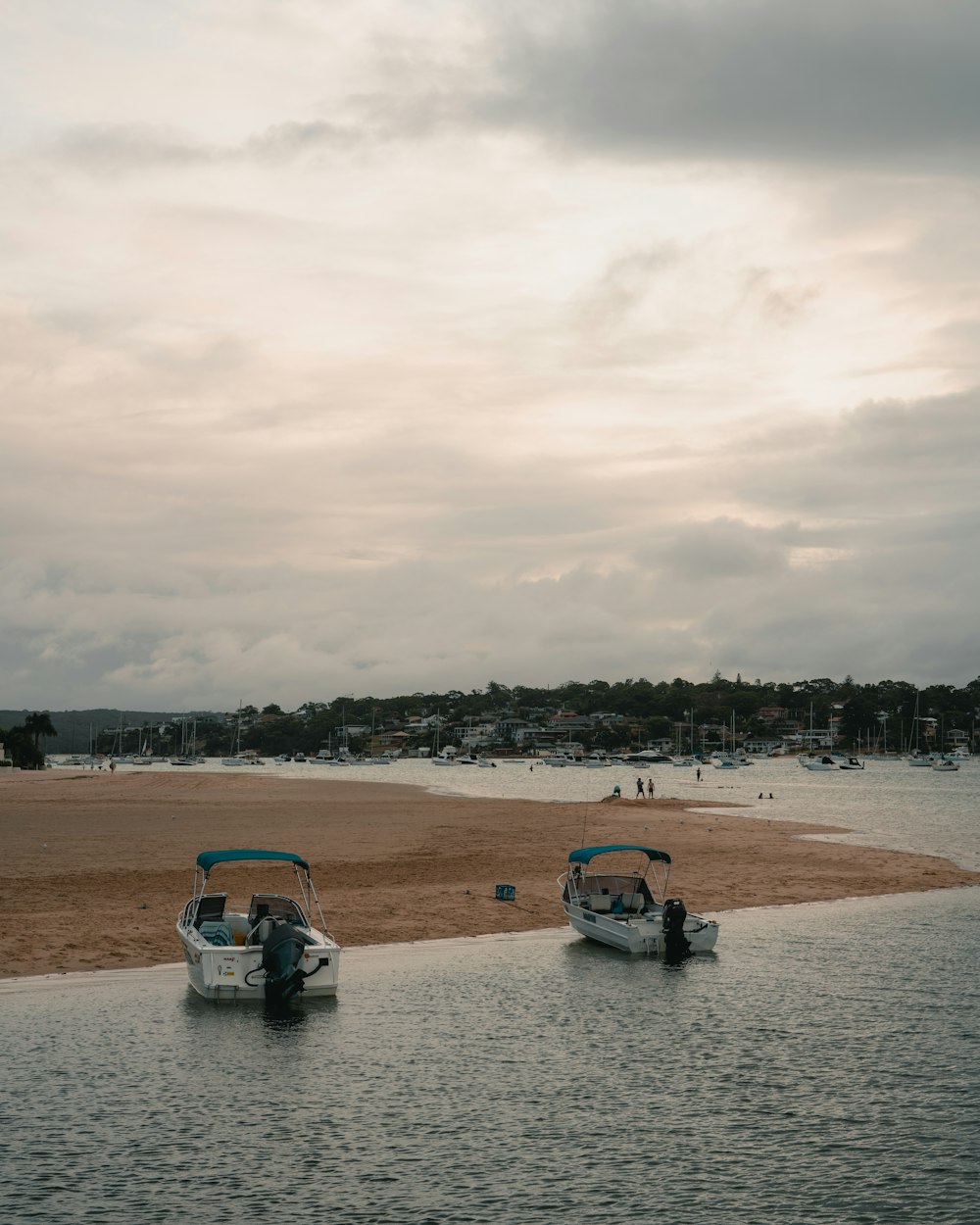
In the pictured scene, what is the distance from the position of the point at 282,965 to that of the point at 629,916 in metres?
14.1

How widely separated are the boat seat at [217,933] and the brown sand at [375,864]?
2649mm

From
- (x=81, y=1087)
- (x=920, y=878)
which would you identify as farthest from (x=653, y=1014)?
(x=920, y=878)

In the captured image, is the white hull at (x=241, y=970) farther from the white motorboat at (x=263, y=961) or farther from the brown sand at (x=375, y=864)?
the brown sand at (x=375, y=864)

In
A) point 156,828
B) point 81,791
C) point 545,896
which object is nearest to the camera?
point 545,896

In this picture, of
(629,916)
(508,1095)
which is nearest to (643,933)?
(629,916)

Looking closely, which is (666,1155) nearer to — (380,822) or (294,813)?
(380,822)

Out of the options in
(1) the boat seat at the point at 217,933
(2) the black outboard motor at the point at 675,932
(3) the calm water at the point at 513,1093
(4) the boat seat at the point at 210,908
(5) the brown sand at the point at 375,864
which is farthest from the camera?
(5) the brown sand at the point at 375,864

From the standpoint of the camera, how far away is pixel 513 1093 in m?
25.7

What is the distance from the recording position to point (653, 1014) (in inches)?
1299

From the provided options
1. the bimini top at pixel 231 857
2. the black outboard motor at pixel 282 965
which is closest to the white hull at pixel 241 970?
the black outboard motor at pixel 282 965

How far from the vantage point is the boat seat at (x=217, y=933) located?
34812 millimetres

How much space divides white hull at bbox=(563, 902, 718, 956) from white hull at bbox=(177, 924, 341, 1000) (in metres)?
11.2

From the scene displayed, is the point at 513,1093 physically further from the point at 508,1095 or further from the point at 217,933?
the point at 217,933

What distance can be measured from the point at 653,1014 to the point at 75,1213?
58.0 feet
